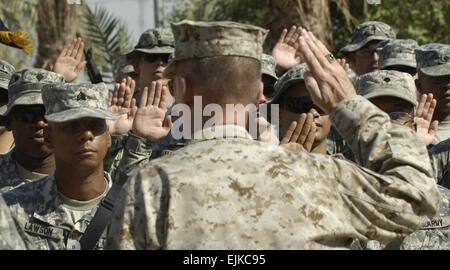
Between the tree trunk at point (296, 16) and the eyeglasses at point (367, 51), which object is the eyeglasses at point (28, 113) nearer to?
the eyeglasses at point (367, 51)

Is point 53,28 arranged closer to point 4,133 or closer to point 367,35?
point 367,35

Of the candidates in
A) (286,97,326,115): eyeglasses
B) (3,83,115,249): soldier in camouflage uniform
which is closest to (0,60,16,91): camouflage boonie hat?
(3,83,115,249): soldier in camouflage uniform

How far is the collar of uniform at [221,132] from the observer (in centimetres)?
351

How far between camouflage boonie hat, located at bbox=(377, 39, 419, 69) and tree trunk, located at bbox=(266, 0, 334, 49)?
4.93 metres

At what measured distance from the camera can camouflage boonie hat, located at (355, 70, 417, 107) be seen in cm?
618

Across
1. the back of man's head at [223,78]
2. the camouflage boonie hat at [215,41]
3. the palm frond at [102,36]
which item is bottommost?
the palm frond at [102,36]

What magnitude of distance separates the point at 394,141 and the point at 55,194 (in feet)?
8.20

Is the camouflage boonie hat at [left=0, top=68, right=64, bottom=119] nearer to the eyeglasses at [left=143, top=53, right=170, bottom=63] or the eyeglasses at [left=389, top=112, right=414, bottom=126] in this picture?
the eyeglasses at [left=143, top=53, right=170, bottom=63]

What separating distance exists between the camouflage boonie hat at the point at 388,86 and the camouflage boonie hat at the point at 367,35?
2380 mm

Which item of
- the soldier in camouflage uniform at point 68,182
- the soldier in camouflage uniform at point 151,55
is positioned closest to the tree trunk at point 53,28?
the soldier in camouflage uniform at point 151,55

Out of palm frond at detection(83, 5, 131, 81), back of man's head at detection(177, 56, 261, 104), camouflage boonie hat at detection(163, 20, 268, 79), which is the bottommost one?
palm frond at detection(83, 5, 131, 81)

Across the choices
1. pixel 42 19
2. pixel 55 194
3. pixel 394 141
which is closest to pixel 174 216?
pixel 394 141

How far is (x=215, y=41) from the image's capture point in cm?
360

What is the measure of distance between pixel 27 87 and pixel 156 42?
2.12m
